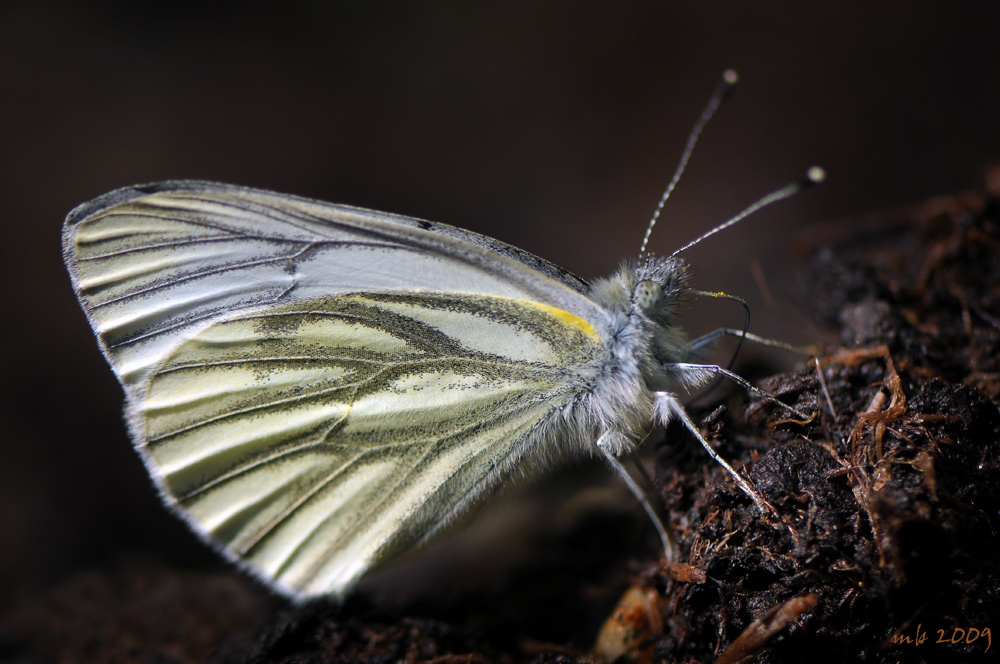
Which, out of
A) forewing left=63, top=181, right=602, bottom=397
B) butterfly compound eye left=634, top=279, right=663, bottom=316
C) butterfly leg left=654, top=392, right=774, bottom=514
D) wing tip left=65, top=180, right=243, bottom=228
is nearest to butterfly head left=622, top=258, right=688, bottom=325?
A: butterfly compound eye left=634, top=279, right=663, bottom=316

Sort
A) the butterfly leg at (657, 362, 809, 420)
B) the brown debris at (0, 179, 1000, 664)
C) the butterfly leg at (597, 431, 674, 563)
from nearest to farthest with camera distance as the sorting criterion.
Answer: the brown debris at (0, 179, 1000, 664) < the butterfly leg at (657, 362, 809, 420) < the butterfly leg at (597, 431, 674, 563)

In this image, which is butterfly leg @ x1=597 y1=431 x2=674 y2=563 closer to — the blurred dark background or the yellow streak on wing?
the yellow streak on wing

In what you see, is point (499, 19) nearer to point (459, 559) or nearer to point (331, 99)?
point (331, 99)

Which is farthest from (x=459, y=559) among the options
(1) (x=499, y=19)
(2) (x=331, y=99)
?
(1) (x=499, y=19)

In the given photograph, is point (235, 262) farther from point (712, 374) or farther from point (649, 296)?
point (712, 374)

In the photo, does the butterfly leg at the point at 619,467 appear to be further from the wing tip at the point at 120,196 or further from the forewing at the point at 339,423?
the wing tip at the point at 120,196
